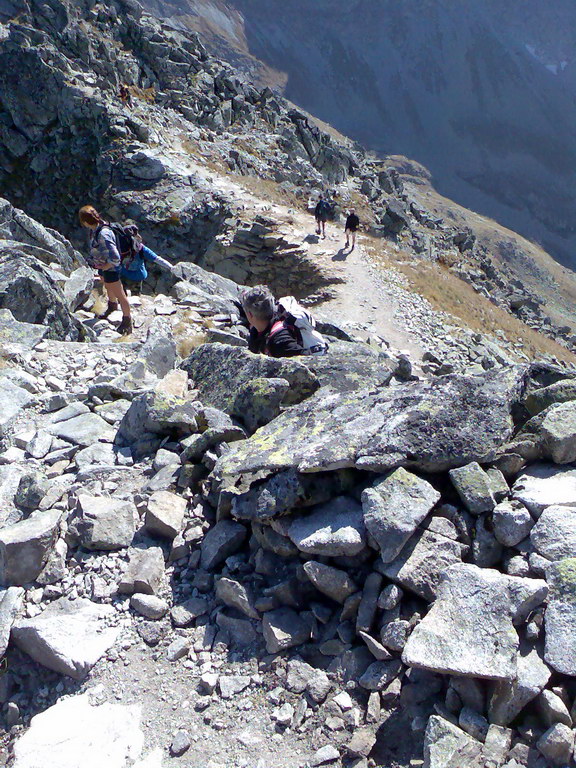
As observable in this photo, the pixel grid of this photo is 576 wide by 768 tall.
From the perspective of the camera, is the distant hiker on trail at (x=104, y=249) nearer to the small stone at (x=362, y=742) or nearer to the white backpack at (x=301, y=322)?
the white backpack at (x=301, y=322)

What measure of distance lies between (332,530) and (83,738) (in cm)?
224

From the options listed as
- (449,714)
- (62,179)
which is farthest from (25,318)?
(62,179)

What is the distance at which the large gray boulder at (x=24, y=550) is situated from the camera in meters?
4.63

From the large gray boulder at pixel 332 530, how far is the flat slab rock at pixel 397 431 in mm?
351

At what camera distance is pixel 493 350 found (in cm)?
2506

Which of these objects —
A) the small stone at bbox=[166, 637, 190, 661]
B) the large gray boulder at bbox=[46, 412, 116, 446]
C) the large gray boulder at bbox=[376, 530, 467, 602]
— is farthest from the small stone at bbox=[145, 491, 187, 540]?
the large gray boulder at bbox=[376, 530, 467, 602]

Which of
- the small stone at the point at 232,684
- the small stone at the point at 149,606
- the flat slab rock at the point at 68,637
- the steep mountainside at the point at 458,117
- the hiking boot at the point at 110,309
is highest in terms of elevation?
the steep mountainside at the point at 458,117

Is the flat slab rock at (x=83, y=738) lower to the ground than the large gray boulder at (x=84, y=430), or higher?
higher

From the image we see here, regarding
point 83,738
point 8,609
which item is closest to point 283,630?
point 83,738

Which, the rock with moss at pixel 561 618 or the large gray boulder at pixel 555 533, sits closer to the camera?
the rock with moss at pixel 561 618

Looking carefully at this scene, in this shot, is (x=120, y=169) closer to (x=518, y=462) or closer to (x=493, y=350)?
(x=493, y=350)

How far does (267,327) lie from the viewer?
667cm

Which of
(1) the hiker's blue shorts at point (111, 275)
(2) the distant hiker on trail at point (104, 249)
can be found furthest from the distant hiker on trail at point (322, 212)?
(1) the hiker's blue shorts at point (111, 275)

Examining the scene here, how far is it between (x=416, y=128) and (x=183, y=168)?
555ft
